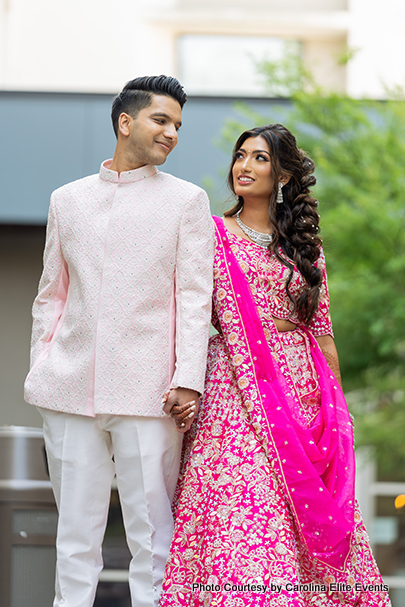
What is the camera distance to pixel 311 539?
7.18 ft

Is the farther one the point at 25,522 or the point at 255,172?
the point at 25,522

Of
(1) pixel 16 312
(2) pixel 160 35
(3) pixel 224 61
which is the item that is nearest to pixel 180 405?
(1) pixel 16 312

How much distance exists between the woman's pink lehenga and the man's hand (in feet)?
0.57

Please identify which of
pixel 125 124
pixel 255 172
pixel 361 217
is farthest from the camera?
pixel 361 217

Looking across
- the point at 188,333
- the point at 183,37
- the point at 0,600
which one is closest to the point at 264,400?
the point at 188,333

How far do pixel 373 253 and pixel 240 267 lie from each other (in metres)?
3.86

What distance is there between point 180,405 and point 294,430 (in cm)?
36

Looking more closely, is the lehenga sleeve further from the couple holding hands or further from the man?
the man

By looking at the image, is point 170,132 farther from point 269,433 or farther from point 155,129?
point 269,433

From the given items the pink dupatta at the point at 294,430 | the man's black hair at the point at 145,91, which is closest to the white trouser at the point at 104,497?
the pink dupatta at the point at 294,430

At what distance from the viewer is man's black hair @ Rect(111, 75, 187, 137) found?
221cm

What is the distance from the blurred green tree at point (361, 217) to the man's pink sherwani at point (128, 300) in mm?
3701

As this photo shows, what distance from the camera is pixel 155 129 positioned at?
2203 mm

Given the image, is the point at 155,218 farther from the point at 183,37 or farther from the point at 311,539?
the point at 183,37
